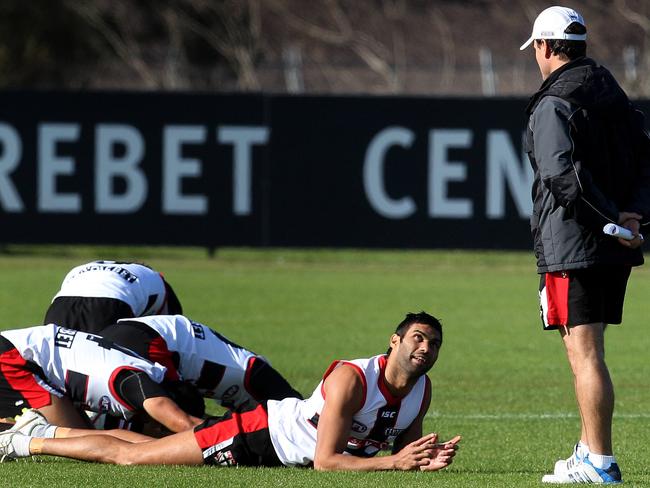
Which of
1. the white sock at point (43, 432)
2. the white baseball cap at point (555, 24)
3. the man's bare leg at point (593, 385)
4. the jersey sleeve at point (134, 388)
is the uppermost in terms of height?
the white baseball cap at point (555, 24)

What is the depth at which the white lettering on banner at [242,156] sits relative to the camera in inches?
889

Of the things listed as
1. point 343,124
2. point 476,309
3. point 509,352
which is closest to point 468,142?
point 343,124

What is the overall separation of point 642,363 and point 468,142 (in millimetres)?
9788

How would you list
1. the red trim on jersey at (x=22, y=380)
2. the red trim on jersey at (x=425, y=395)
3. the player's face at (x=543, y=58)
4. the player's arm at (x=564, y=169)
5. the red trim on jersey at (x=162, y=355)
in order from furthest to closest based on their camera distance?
the red trim on jersey at (x=162, y=355), the red trim on jersey at (x=22, y=380), the red trim on jersey at (x=425, y=395), the player's face at (x=543, y=58), the player's arm at (x=564, y=169)

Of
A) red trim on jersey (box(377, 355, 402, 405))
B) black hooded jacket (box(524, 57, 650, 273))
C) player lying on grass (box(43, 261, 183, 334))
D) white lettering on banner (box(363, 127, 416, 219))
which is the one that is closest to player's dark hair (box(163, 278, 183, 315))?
player lying on grass (box(43, 261, 183, 334))

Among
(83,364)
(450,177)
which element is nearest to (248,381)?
(83,364)

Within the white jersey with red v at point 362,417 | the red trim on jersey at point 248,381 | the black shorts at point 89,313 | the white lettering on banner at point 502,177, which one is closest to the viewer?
the white jersey with red v at point 362,417

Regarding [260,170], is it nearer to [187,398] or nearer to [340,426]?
[187,398]

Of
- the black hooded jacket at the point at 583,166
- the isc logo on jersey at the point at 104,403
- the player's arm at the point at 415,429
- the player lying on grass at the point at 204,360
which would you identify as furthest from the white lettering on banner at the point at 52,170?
the black hooded jacket at the point at 583,166

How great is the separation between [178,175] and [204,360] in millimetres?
13589

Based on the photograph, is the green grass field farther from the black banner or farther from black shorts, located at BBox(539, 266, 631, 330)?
black shorts, located at BBox(539, 266, 631, 330)

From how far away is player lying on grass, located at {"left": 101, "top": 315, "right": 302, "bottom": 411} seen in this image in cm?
905

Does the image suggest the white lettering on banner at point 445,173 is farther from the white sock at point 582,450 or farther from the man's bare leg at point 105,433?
the white sock at point 582,450

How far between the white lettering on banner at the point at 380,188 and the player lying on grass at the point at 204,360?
13.3 m
